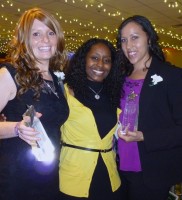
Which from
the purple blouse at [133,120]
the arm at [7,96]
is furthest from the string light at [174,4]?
the arm at [7,96]

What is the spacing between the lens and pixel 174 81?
197cm

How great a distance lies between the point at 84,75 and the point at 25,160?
103 centimetres

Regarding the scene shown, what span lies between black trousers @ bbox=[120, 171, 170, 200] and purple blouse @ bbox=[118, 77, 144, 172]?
0.22 feet

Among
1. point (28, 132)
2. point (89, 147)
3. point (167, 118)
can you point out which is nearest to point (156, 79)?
point (167, 118)

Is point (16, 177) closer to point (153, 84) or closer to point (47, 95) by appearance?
point (47, 95)

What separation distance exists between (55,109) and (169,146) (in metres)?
0.87

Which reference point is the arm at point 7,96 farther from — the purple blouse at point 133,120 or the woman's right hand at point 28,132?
the purple blouse at point 133,120

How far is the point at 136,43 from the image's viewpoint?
2.24m

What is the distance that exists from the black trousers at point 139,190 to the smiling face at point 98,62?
0.88m

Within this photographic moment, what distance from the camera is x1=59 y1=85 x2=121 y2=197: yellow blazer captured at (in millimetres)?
2172

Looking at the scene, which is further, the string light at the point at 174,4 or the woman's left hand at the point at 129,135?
the string light at the point at 174,4

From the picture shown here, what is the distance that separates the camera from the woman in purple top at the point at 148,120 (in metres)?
1.96

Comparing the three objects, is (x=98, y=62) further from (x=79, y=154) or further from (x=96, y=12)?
(x=96, y=12)

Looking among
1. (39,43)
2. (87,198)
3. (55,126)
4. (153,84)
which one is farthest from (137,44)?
(87,198)
